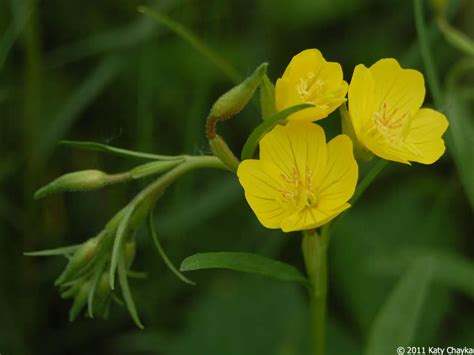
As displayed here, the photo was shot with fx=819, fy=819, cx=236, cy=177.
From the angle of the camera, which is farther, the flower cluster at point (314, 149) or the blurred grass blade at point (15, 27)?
the blurred grass blade at point (15, 27)

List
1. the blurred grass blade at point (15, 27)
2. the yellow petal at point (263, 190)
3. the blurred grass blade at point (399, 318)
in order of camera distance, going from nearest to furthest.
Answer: the yellow petal at point (263, 190) → the blurred grass blade at point (399, 318) → the blurred grass blade at point (15, 27)

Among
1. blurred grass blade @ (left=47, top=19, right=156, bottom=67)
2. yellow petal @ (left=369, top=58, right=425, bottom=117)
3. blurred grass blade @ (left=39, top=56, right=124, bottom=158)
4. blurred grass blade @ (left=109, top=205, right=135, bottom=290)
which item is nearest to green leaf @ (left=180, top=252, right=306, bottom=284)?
blurred grass blade @ (left=109, top=205, right=135, bottom=290)

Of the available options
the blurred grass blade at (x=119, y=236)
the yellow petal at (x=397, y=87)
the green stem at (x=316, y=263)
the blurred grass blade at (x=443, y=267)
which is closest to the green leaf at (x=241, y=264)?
the green stem at (x=316, y=263)

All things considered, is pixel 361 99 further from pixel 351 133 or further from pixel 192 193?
pixel 192 193

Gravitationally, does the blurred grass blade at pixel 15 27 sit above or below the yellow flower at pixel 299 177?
above

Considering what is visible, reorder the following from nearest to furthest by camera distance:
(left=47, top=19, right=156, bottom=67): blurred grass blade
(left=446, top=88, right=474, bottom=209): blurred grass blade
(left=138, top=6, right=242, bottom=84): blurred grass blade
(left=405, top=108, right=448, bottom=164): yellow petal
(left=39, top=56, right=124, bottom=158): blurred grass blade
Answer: (left=405, top=108, right=448, bottom=164): yellow petal, (left=138, top=6, right=242, bottom=84): blurred grass blade, (left=446, top=88, right=474, bottom=209): blurred grass blade, (left=39, top=56, right=124, bottom=158): blurred grass blade, (left=47, top=19, right=156, bottom=67): blurred grass blade

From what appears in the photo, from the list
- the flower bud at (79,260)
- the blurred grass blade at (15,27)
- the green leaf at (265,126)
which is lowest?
the flower bud at (79,260)

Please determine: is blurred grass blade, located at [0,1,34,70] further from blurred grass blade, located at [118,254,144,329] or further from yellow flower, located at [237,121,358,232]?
yellow flower, located at [237,121,358,232]

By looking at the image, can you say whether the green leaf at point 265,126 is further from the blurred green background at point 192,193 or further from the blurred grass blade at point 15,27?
the blurred grass blade at point 15,27
